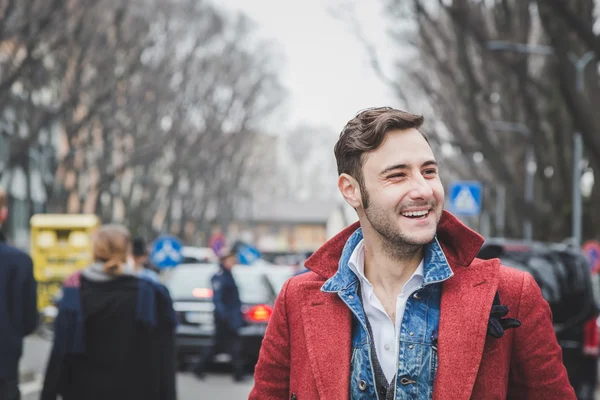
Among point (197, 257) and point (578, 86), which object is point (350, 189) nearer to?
point (578, 86)

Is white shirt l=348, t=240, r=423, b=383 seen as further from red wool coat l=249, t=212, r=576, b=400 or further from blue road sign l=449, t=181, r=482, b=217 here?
blue road sign l=449, t=181, r=482, b=217

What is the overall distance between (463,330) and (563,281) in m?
6.22

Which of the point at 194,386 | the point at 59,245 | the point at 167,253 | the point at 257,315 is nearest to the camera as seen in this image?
the point at 194,386

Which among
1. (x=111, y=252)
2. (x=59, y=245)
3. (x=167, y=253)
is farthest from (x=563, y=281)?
(x=167, y=253)

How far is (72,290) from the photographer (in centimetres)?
→ 604

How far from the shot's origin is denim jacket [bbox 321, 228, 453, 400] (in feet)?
8.91

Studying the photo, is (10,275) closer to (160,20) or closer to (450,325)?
(450,325)

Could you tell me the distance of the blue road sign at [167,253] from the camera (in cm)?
2456

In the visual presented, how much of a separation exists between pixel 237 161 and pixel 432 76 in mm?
22321

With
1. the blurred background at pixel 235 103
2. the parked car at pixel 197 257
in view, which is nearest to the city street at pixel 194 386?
the blurred background at pixel 235 103

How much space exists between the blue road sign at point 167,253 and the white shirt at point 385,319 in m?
21.8

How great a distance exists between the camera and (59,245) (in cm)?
2377

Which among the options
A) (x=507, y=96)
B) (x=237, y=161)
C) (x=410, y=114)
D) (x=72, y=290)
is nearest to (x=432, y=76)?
(x=507, y=96)

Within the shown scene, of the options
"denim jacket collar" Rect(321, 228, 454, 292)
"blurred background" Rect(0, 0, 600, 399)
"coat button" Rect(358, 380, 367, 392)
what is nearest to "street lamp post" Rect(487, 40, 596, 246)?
"blurred background" Rect(0, 0, 600, 399)
